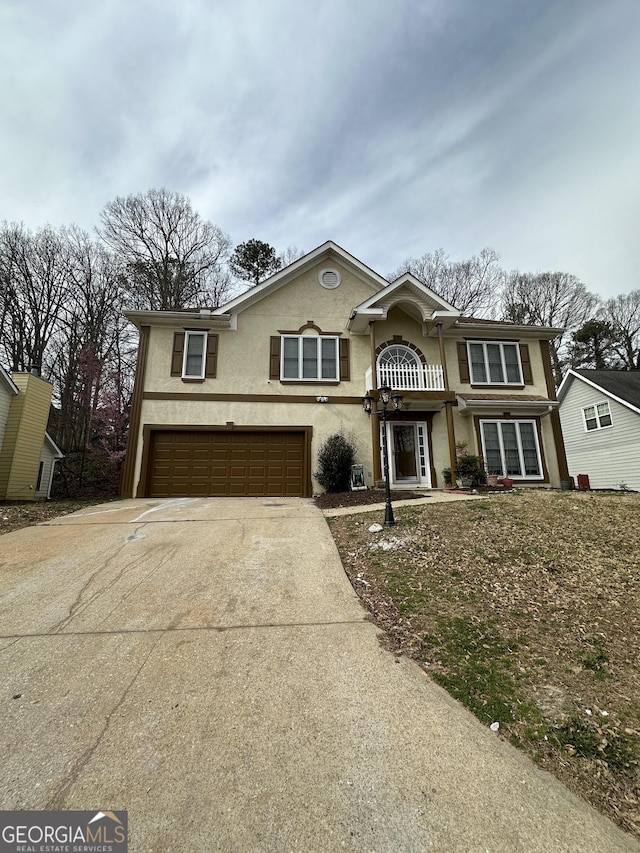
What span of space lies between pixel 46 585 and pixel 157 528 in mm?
2321

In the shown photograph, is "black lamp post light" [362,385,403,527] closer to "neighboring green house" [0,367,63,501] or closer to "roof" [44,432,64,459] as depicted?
"neighboring green house" [0,367,63,501]

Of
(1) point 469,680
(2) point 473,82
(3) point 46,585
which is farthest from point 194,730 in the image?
(2) point 473,82

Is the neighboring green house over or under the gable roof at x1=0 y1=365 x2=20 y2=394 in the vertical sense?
under

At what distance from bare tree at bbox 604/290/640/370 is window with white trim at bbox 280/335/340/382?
21.7 meters

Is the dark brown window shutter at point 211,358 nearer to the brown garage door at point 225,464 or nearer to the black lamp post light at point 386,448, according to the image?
the brown garage door at point 225,464

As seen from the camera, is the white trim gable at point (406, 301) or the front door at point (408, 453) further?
the front door at point (408, 453)

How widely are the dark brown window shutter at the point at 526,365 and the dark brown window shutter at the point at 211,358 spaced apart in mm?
11268

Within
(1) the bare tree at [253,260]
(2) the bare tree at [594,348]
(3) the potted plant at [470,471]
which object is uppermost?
(1) the bare tree at [253,260]

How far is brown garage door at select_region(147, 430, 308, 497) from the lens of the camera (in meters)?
11.0

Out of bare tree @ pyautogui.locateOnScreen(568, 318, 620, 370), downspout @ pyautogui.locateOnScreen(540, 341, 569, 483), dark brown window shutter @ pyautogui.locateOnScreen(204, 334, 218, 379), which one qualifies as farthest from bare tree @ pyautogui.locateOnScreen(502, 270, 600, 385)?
dark brown window shutter @ pyautogui.locateOnScreen(204, 334, 218, 379)

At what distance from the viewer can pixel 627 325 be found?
22641mm

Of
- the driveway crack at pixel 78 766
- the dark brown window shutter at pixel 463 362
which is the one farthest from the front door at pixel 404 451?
the driveway crack at pixel 78 766

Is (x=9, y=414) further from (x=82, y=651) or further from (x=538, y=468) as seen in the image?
(x=538, y=468)

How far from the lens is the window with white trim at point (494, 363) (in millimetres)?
12766
